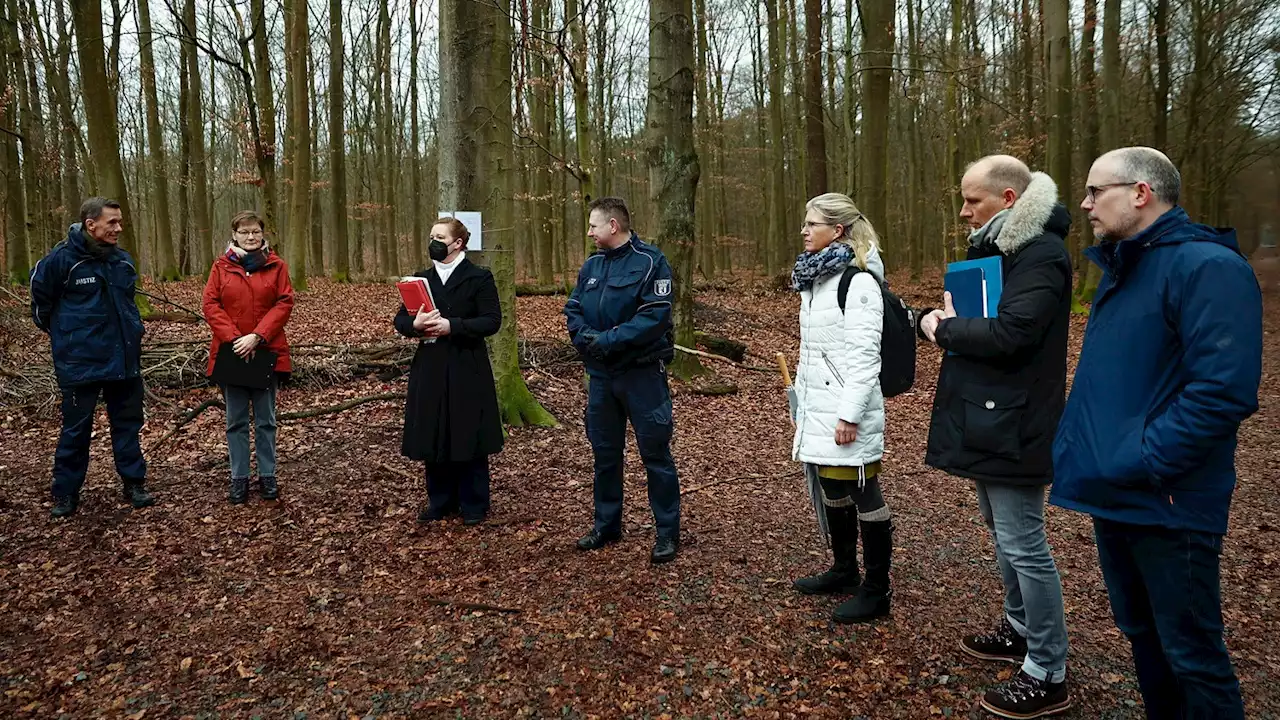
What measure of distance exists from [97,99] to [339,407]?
19.8ft

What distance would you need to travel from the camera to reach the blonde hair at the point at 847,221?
3365mm

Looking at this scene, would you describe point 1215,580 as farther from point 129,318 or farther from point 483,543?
point 129,318

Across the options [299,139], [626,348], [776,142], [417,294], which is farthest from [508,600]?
[776,142]

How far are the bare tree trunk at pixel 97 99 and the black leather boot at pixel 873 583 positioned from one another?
33.0ft

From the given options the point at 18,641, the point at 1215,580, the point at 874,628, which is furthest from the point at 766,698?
the point at 18,641

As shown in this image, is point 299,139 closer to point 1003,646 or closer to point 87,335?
point 87,335

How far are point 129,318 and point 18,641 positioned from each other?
2377 mm

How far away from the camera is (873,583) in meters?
3.57

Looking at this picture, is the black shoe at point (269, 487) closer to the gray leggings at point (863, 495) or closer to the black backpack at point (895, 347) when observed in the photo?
the gray leggings at point (863, 495)

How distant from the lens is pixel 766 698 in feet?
9.73

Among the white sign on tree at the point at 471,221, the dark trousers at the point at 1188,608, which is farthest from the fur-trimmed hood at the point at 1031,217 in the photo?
the white sign on tree at the point at 471,221

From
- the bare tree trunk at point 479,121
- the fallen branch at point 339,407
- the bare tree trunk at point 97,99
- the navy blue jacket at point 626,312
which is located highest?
the bare tree trunk at point 97,99

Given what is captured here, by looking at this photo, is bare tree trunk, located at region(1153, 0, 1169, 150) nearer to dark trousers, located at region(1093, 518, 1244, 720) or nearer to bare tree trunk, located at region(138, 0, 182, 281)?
dark trousers, located at region(1093, 518, 1244, 720)

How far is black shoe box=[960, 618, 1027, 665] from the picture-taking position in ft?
10.4
